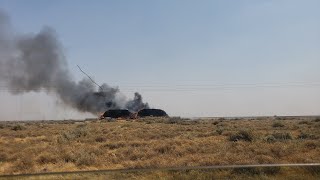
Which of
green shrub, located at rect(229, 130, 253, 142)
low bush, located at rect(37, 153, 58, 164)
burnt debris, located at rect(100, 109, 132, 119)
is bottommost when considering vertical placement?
low bush, located at rect(37, 153, 58, 164)

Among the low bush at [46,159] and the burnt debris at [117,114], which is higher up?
the burnt debris at [117,114]

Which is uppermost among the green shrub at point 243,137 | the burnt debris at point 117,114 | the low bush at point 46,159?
the burnt debris at point 117,114

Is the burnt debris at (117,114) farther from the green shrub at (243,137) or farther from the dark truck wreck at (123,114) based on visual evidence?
the green shrub at (243,137)

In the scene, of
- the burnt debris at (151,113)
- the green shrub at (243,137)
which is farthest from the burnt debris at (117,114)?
the green shrub at (243,137)

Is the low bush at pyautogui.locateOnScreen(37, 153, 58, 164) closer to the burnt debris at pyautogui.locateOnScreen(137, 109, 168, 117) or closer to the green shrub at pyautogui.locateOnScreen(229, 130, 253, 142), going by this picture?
the green shrub at pyautogui.locateOnScreen(229, 130, 253, 142)

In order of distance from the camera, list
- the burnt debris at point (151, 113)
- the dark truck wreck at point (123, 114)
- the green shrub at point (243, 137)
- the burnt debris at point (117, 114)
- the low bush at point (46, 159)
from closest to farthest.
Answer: the low bush at point (46, 159) < the green shrub at point (243, 137) < the dark truck wreck at point (123, 114) < the burnt debris at point (117, 114) < the burnt debris at point (151, 113)

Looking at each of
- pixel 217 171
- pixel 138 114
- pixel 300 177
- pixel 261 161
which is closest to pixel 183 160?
pixel 261 161

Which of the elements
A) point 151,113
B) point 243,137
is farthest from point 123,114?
point 243,137

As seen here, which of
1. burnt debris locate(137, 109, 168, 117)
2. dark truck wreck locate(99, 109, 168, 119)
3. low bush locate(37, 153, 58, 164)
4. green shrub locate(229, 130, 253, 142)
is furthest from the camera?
burnt debris locate(137, 109, 168, 117)

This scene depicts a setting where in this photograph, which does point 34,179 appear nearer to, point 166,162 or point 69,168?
point 69,168

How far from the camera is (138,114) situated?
88.9 m

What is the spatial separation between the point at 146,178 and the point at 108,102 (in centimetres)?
9050

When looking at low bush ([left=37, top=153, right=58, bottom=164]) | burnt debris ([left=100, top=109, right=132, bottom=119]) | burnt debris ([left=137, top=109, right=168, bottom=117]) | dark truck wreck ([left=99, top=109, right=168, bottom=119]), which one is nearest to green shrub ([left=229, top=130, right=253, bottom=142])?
low bush ([left=37, top=153, right=58, bottom=164])

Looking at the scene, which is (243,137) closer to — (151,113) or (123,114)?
(123,114)
